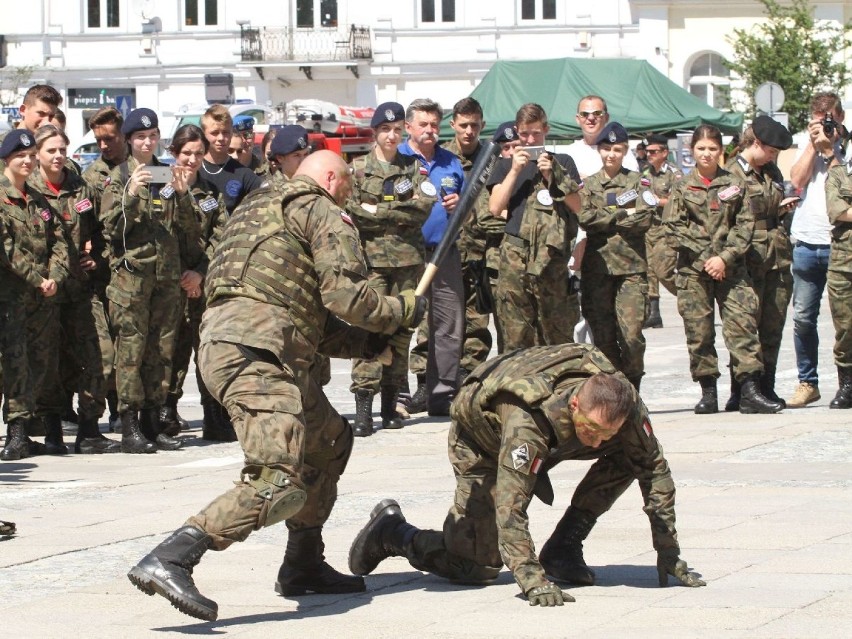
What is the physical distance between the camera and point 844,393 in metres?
12.7

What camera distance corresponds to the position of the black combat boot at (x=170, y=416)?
40.1ft

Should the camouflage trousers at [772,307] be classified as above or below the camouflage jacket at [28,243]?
below

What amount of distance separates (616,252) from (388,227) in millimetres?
1612

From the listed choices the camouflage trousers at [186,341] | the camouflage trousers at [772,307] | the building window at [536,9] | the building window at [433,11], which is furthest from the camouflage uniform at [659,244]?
the building window at [433,11]

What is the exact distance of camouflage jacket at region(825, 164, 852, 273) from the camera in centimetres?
1245

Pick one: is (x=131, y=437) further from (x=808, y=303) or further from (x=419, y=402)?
(x=808, y=303)

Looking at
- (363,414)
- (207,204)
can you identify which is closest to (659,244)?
(363,414)

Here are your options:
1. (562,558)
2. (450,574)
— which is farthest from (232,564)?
(562,558)

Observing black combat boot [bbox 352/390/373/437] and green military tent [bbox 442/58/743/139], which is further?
green military tent [bbox 442/58/743/139]

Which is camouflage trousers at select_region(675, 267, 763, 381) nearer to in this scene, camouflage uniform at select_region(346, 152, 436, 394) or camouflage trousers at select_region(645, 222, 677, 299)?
camouflage trousers at select_region(645, 222, 677, 299)

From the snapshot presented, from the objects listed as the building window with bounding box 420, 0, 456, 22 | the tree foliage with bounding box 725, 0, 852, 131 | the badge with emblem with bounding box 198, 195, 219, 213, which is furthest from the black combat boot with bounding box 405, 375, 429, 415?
the building window with bounding box 420, 0, 456, 22

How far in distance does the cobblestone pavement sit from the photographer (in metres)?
0.71

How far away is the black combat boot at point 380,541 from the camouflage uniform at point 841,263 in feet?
20.0

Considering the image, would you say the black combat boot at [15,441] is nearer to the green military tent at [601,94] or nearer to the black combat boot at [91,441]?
the black combat boot at [91,441]
